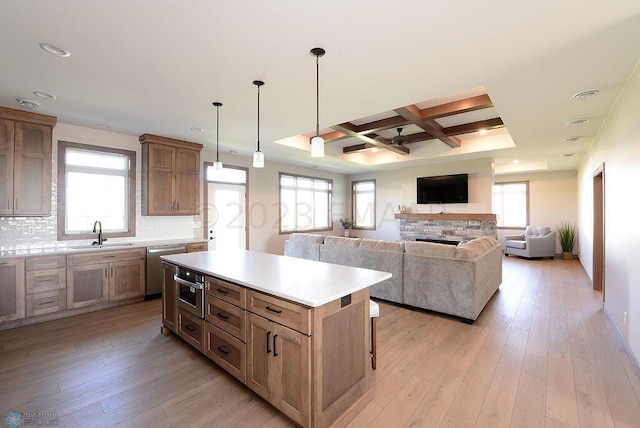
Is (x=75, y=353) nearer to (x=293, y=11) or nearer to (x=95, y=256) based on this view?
(x=95, y=256)

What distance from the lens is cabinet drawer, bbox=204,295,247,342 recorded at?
210cm

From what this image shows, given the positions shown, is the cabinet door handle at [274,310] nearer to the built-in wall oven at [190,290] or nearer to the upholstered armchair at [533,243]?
the built-in wall oven at [190,290]

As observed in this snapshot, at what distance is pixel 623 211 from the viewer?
284cm

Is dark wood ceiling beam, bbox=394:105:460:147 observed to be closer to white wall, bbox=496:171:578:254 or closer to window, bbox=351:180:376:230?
window, bbox=351:180:376:230

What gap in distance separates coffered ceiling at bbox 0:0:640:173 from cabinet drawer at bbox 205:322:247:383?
89.5 inches

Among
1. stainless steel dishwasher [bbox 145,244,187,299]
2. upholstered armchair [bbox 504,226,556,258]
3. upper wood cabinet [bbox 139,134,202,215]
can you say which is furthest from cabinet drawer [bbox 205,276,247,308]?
upholstered armchair [bbox 504,226,556,258]

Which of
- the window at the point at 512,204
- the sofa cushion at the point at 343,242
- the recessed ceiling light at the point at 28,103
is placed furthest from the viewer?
the window at the point at 512,204

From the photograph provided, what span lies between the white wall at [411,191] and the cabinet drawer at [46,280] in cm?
725

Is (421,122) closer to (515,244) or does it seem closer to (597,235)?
(597,235)

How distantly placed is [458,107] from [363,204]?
5.53 metres

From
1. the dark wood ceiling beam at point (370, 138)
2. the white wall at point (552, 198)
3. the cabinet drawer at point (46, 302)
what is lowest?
the cabinet drawer at point (46, 302)

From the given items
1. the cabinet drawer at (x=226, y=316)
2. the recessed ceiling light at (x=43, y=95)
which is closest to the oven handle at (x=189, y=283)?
the cabinet drawer at (x=226, y=316)

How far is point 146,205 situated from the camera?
459 centimetres

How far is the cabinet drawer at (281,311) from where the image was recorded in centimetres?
168
